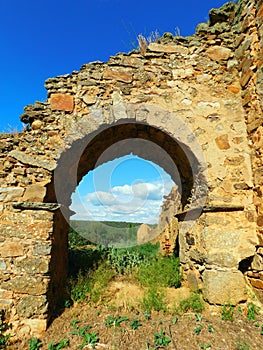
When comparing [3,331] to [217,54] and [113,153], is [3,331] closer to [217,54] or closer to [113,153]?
[113,153]

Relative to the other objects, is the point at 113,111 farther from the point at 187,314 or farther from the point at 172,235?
the point at 172,235

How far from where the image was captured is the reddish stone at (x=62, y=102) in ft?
12.0

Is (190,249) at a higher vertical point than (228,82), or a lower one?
lower

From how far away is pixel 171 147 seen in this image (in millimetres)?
4238

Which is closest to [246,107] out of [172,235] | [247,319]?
[247,319]

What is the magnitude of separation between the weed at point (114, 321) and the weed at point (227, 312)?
4.02 ft

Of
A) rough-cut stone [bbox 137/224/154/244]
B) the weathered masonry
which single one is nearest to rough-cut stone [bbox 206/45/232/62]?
the weathered masonry

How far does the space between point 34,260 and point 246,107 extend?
3736 millimetres

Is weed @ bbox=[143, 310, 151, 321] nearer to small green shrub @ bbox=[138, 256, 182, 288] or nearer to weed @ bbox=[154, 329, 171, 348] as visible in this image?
weed @ bbox=[154, 329, 171, 348]

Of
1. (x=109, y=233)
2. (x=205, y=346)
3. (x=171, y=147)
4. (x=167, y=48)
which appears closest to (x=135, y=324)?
(x=205, y=346)

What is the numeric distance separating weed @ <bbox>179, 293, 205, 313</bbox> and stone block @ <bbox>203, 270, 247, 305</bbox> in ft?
0.39

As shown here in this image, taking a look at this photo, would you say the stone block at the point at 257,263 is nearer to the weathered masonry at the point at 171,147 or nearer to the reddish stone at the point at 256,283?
the weathered masonry at the point at 171,147

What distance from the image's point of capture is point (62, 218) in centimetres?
389

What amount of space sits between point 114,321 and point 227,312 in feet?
4.69
